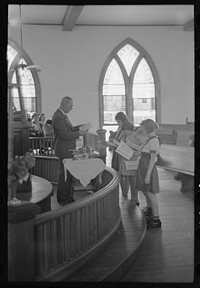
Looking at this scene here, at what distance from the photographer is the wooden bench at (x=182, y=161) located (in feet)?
5.54

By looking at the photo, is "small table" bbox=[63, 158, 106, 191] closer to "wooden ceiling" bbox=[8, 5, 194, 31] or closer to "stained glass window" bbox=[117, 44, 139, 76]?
"stained glass window" bbox=[117, 44, 139, 76]

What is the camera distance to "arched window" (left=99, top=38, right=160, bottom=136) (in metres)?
1.78

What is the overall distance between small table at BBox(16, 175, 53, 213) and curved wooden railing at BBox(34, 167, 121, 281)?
0.25 ft

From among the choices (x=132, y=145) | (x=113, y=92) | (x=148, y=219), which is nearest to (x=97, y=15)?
(x=113, y=92)

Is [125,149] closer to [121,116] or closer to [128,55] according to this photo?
[121,116]

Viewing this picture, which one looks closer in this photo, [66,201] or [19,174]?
[19,174]

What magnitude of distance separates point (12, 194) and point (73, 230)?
300 mm

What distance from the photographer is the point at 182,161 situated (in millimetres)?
1733

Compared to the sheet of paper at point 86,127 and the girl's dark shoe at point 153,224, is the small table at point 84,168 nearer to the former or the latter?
the sheet of paper at point 86,127

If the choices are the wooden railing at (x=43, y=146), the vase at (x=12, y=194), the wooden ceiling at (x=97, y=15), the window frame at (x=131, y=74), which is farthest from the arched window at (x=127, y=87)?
the vase at (x=12, y=194)

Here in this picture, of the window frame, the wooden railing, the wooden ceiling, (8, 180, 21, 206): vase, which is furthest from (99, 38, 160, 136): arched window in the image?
(8, 180, 21, 206): vase

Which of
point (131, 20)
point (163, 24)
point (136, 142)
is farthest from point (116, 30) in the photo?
point (136, 142)

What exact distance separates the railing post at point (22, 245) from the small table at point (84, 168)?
0.31 meters

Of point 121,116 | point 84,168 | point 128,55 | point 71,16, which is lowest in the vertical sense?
point 84,168
